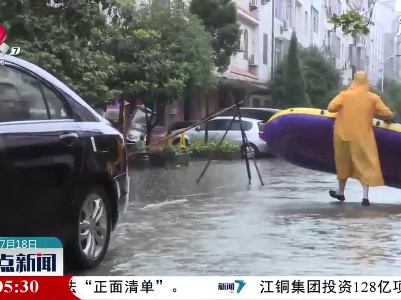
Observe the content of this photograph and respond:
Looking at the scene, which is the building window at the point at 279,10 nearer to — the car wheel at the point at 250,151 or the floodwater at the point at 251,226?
the floodwater at the point at 251,226

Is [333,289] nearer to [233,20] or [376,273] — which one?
[376,273]

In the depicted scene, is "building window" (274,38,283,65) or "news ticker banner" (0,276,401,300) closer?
"news ticker banner" (0,276,401,300)

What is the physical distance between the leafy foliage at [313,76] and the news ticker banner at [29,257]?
126cm

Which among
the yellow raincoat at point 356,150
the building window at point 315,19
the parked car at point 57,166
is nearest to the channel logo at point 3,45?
the parked car at point 57,166

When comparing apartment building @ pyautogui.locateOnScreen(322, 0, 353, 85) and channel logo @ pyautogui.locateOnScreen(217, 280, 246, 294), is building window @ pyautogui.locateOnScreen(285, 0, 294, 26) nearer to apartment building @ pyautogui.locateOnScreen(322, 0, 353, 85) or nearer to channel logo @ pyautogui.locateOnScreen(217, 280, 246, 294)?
apartment building @ pyautogui.locateOnScreen(322, 0, 353, 85)

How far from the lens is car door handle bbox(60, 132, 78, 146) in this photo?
4180 millimetres

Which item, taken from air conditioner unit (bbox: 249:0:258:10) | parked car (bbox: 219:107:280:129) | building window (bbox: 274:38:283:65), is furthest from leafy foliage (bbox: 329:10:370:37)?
parked car (bbox: 219:107:280:129)

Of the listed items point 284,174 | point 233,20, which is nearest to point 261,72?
point 233,20

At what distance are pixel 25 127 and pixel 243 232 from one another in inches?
66.2

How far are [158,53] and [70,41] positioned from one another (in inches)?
17.9

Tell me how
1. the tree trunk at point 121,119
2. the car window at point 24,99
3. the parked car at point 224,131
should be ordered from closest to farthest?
the car window at point 24,99, the tree trunk at point 121,119, the parked car at point 224,131

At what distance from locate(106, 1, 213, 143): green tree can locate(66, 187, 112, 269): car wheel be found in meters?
0.42

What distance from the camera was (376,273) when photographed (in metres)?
3.76

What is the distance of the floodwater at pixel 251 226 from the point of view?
411 centimetres
